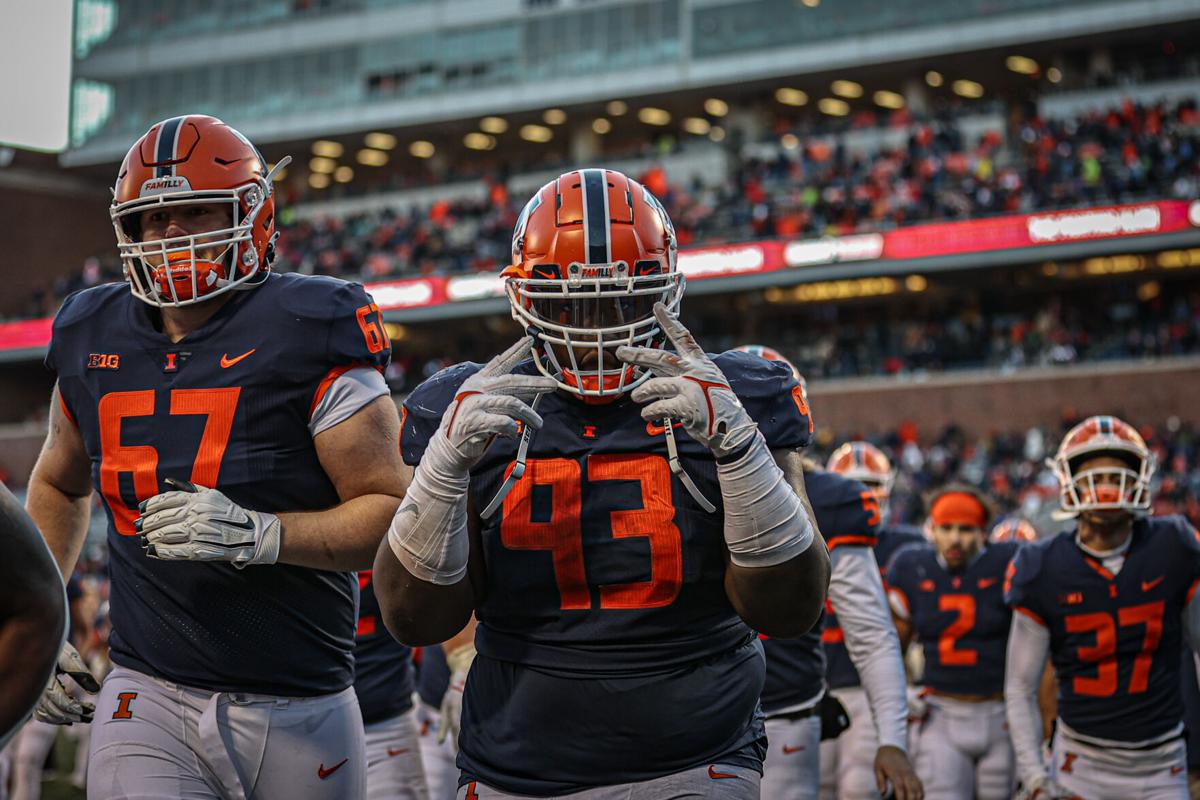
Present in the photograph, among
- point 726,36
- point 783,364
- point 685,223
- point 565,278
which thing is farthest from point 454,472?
point 726,36

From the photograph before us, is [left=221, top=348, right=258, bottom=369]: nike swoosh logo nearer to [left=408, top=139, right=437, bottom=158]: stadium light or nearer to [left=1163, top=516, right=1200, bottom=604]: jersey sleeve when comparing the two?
[left=1163, top=516, right=1200, bottom=604]: jersey sleeve

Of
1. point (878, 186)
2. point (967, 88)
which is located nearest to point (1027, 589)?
point (878, 186)

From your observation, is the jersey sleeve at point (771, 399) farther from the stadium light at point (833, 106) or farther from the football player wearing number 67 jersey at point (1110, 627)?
the stadium light at point (833, 106)

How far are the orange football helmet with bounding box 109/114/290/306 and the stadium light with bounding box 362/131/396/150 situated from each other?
39707 mm

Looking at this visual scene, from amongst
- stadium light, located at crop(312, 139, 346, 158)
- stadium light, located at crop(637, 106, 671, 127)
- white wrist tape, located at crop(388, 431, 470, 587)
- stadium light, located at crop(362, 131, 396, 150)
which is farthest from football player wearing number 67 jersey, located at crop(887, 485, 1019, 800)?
stadium light, located at crop(312, 139, 346, 158)

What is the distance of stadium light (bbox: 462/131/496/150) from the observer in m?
42.8

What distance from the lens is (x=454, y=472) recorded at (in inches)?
119

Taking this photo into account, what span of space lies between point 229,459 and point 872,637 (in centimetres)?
265

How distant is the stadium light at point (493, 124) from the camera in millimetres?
41156

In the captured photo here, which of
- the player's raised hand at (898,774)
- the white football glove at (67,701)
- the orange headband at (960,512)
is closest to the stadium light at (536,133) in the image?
the orange headband at (960,512)

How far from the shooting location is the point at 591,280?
317 centimetres

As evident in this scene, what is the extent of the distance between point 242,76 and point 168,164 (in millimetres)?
42276

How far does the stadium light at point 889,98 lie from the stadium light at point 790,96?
5.94ft

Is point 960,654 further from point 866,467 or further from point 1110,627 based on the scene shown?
point 1110,627
